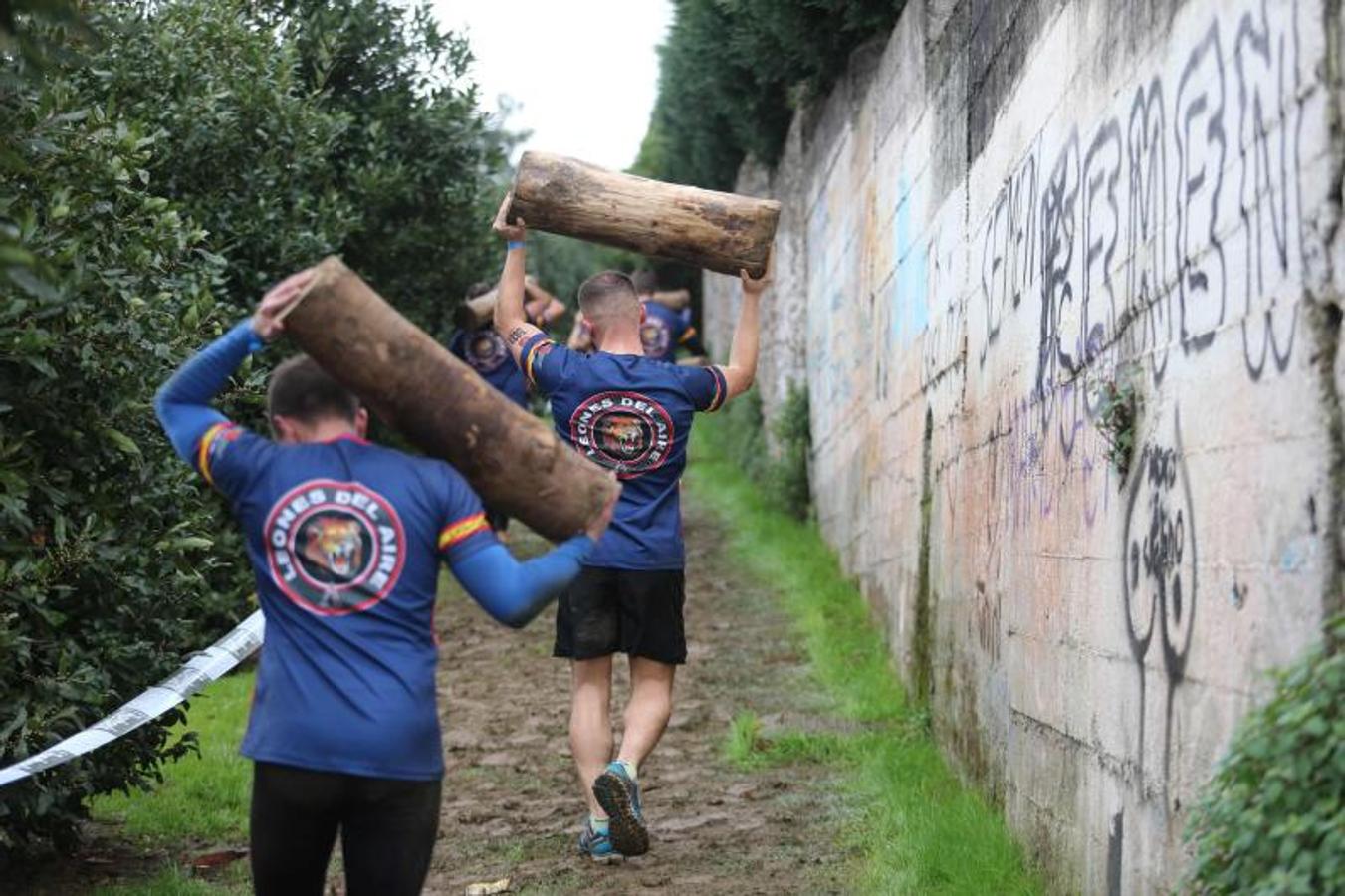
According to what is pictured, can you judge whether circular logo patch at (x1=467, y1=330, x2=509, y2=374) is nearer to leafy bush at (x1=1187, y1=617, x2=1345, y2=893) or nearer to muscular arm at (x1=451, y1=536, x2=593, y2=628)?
muscular arm at (x1=451, y1=536, x2=593, y2=628)

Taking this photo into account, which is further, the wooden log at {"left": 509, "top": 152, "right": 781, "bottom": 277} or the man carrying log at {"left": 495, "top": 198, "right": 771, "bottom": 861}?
the wooden log at {"left": 509, "top": 152, "right": 781, "bottom": 277}

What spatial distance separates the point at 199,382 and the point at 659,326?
8962 millimetres

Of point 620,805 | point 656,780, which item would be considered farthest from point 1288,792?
point 656,780

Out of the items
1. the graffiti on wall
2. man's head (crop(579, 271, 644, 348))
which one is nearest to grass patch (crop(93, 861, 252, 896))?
man's head (crop(579, 271, 644, 348))

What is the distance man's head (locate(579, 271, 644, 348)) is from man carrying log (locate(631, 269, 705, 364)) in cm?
554

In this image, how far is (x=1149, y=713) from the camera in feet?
14.8

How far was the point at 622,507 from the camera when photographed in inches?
267

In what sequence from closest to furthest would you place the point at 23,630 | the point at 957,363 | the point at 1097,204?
1. the point at 1097,204
2. the point at 23,630
3. the point at 957,363

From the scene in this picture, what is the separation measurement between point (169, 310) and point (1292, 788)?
14.6ft

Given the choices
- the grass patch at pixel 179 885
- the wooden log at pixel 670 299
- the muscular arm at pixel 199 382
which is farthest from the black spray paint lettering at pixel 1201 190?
the wooden log at pixel 670 299

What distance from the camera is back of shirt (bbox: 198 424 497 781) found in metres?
4.05

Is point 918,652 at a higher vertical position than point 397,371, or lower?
lower

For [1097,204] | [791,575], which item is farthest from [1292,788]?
[791,575]

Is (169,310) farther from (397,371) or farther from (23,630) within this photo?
(397,371)
